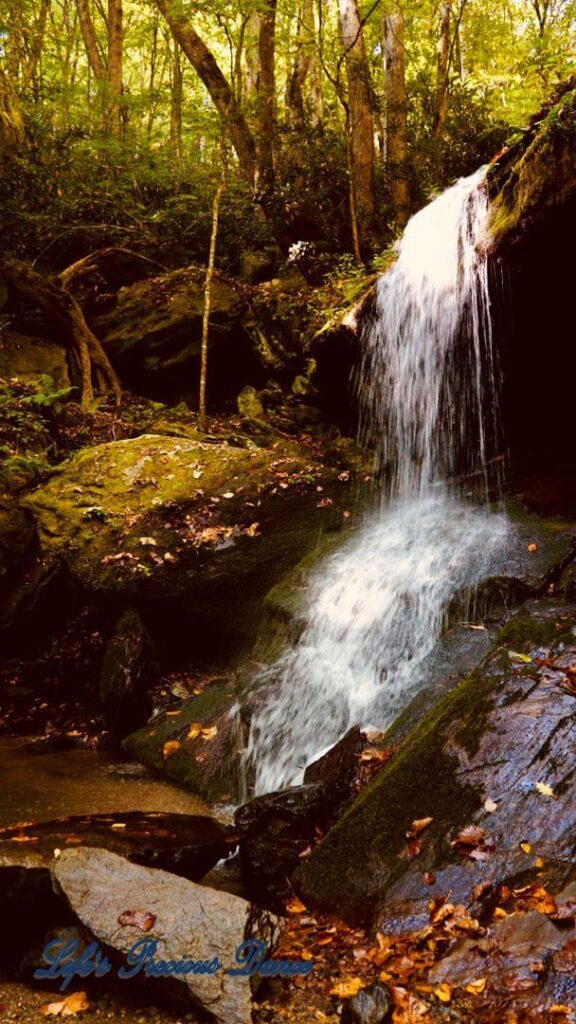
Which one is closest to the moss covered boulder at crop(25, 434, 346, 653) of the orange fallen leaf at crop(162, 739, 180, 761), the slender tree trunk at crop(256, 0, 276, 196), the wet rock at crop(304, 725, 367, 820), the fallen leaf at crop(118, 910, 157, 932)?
the orange fallen leaf at crop(162, 739, 180, 761)

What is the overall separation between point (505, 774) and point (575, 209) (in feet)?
19.3

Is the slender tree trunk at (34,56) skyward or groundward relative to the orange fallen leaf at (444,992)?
skyward

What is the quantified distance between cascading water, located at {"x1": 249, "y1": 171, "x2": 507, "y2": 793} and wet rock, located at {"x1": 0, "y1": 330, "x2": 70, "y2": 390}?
5.83 metres

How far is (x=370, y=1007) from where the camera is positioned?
2482 millimetres

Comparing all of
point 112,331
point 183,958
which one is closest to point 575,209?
point 183,958

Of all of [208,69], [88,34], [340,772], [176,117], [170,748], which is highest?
[88,34]

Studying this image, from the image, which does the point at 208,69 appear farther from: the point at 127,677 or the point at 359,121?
the point at 127,677

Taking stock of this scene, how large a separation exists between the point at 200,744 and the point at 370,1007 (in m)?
3.57

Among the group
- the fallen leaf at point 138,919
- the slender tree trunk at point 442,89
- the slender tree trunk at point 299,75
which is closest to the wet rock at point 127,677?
the fallen leaf at point 138,919

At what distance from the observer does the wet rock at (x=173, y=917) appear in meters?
2.58

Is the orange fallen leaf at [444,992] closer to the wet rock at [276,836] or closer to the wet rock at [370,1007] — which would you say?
the wet rock at [370,1007]

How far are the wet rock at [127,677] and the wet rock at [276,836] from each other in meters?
2.91

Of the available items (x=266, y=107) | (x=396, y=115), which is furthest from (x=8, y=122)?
(x=396, y=115)

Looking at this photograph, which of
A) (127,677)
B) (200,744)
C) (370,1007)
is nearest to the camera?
(370,1007)
